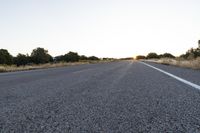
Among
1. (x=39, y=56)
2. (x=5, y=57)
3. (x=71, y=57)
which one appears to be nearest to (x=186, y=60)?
(x=5, y=57)

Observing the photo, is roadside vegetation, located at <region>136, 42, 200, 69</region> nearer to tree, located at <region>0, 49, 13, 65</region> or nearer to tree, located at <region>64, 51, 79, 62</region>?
tree, located at <region>0, 49, 13, 65</region>

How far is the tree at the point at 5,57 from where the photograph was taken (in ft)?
285

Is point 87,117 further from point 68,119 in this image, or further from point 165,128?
point 165,128

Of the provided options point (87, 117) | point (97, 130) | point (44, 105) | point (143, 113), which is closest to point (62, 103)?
point (44, 105)

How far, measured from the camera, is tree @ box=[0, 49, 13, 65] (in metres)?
86.9

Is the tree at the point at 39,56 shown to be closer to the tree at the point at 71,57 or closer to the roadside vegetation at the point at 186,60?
the tree at the point at 71,57

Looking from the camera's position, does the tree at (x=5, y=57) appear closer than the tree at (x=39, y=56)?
Yes

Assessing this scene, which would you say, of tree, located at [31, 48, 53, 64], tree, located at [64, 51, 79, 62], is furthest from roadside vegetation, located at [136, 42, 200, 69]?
tree, located at [64, 51, 79, 62]

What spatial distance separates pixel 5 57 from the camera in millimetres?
89688

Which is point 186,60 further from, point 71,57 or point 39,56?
point 71,57

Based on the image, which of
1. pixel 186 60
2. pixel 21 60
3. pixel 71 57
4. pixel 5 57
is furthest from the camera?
pixel 71 57

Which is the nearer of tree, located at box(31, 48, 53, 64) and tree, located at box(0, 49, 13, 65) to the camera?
tree, located at box(0, 49, 13, 65)

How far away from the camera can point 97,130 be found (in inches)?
130

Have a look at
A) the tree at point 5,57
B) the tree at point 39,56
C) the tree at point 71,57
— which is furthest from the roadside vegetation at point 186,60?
the tree at point 71,57
